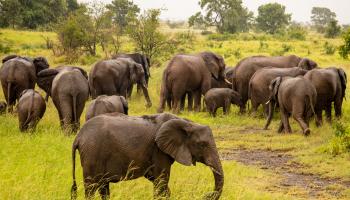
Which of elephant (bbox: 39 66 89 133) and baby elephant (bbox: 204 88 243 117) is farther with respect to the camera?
baby elephant (bbox: 204 88 243 117)

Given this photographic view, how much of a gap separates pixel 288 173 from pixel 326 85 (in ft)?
14.6

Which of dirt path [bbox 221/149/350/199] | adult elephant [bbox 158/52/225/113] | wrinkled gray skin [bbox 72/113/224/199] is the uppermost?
wrinkled gray skin [bbox 72/113/224/199]

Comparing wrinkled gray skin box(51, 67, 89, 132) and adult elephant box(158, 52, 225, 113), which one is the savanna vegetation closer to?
wrinkled gray skin box(51, 67, 89, 132)

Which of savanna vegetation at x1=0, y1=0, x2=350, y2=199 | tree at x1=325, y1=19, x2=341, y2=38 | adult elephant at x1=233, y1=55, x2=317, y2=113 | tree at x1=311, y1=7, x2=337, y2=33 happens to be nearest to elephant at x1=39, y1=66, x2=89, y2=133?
savanna vegetation at x1=0, y1=0, x2=350, y2=199

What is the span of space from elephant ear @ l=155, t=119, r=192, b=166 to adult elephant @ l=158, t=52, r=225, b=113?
389 inches

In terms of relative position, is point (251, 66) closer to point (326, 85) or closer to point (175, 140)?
point (326, 85)

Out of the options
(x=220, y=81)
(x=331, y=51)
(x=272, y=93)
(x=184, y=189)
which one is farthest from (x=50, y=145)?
(x=331, y=51)

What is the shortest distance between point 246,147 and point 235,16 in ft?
193

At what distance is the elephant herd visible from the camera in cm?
616

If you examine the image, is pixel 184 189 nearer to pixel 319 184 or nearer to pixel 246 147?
pixel 319 184

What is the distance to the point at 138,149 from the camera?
A: 624 centimetres

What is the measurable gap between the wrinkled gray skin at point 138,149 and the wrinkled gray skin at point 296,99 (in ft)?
22.2

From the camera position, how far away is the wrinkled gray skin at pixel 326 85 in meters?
13.5

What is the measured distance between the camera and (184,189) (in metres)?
7.13
